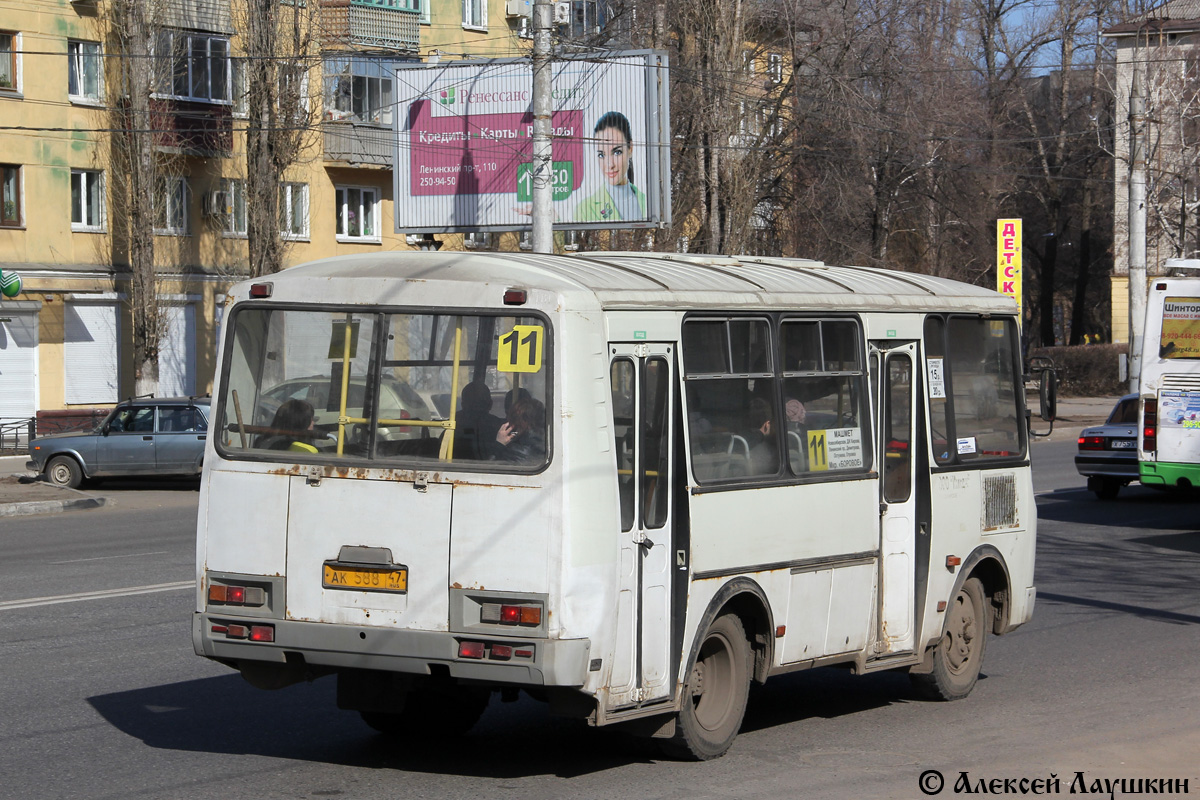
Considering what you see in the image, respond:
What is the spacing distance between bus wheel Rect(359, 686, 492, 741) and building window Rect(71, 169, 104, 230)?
31512 mm

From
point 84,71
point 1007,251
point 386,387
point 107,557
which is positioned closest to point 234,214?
point 84,71

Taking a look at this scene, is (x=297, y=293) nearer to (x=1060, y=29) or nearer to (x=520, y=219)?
(x=520, y=219)

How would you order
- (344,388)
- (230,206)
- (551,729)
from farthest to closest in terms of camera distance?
(230,206) < (551,729) < (344,388)

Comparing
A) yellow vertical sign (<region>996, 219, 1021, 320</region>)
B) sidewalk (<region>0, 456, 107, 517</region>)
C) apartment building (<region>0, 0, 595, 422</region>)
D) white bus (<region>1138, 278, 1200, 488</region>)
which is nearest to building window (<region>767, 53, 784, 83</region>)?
apartment building (<region>0, 0, 595, 422</region>)

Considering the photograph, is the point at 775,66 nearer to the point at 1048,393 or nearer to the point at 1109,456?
the point at 1109,456

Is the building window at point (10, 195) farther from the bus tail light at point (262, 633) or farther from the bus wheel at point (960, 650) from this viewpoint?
the bus tail light at point (262, 633)

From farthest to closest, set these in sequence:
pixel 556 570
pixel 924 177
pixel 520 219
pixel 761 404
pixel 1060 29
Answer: pixel 1060 29 < pixel 924 177 < pixel 520 219 < pixel 761 404 < pixel 556 570

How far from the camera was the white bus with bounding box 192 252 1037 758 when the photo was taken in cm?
631

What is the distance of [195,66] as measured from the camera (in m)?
38.2

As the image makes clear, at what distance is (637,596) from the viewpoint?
21.6 feet

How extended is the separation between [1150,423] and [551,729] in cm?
1240

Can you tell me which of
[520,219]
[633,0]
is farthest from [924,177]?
[520,219]

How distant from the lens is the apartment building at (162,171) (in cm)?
3547

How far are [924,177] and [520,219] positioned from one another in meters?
17.1
